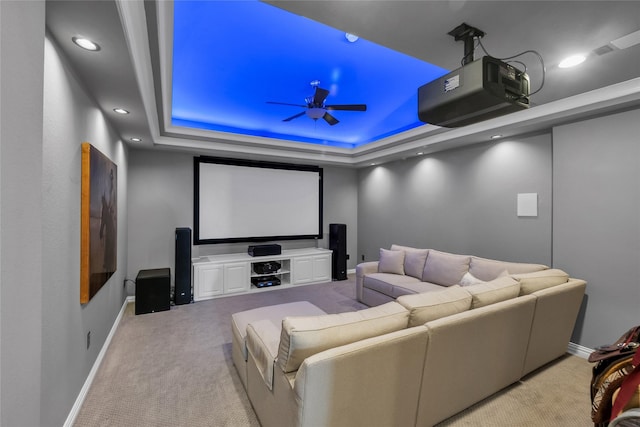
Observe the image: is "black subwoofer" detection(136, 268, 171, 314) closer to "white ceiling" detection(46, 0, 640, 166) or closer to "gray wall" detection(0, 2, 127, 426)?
"gray wall" detection(0, 2, 127, 426)

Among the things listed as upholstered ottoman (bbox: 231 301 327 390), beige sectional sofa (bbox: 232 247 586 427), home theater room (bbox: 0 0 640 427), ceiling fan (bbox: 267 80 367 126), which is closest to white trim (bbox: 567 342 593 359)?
home theater room (bbox: 0 0 640 427)

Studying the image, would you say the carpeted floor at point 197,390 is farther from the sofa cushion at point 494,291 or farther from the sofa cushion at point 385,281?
the sofa cushion at point 385,281

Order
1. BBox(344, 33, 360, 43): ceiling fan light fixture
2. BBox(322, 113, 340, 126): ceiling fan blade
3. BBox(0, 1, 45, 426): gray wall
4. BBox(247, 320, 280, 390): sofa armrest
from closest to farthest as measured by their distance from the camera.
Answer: BBox(0, 1, 45, 426): gray wall → BBox(247, 320, 280, 390): sofa armrest → BBox(344, 33, 360, 43): ceiling fan light fixture → BBox(322, 113, 340, 126): ceiling fan blade

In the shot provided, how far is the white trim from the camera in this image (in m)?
2.88

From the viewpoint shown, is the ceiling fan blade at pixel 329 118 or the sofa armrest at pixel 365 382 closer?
the sofa armrest at pixel 365 382

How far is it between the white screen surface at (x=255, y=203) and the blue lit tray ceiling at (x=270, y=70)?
87 cm

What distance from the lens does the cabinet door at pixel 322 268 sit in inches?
221

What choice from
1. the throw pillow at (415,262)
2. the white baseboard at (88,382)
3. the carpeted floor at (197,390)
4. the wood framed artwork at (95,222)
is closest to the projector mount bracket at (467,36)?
the carpeted floor at (197,390)

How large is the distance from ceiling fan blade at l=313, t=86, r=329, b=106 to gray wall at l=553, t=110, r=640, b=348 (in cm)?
263

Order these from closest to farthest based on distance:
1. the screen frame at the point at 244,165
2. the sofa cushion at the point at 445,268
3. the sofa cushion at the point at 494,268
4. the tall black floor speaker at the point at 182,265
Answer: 1. the sofa cushion at the point at 494,268
2. the sofa cushion at the point at 445,268
3. the tall black floor speaker at the point at 182,265
4. the screen frame at the point at 244,165

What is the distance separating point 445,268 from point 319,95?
107 inches

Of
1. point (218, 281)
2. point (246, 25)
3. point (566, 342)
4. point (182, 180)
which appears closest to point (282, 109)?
point (246, 25)

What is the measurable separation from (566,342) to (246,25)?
4.21 m

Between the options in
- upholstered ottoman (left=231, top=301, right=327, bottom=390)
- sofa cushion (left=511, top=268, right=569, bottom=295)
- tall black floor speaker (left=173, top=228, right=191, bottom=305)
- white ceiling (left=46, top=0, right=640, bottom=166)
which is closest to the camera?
white ceiling (left=46, top=0, right=640, bottom=166)
